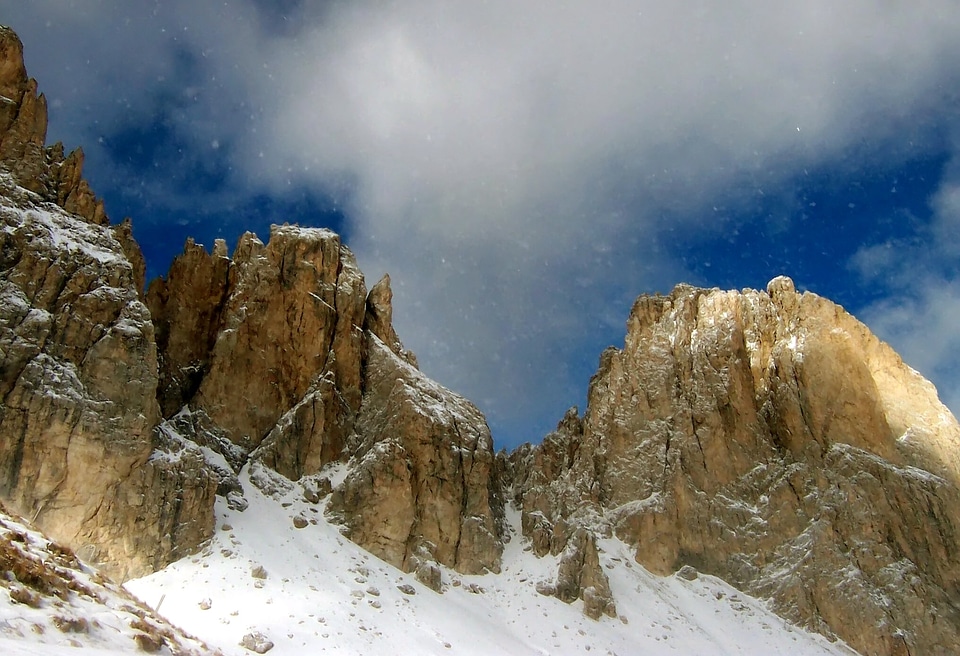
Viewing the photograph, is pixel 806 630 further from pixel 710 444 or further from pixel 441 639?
pixel 441 639

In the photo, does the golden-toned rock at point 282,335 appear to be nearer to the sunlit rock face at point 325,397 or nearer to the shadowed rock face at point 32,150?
the sunlit rock face at point 325,397

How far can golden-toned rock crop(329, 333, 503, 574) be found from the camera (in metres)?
53.9

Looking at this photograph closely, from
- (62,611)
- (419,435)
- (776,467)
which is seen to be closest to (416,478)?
(419,435)

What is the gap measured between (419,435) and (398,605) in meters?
17.0

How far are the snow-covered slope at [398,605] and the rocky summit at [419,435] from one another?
132 centimetres

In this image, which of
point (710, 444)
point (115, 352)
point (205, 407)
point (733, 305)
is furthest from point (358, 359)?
point (733, 305)

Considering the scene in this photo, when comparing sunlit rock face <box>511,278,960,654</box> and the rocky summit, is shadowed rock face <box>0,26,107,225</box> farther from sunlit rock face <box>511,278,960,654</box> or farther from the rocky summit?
sunlit rock face <box>511,278,960,654</box>

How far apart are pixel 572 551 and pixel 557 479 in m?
15.6

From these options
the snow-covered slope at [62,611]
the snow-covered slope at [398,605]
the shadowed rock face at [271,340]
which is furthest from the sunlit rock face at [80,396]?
the snow-covered slope at [62,611]

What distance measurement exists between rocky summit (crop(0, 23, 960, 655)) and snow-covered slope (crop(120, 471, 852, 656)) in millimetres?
1320

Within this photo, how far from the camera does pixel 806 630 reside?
55.2 metres

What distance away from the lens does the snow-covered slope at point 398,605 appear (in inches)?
1500

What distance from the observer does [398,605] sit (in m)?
45.3

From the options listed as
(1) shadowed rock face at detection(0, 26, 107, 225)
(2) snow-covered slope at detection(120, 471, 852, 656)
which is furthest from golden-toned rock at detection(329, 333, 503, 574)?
(1) shadowed rock face at detection(0, 26, 107, 225)
